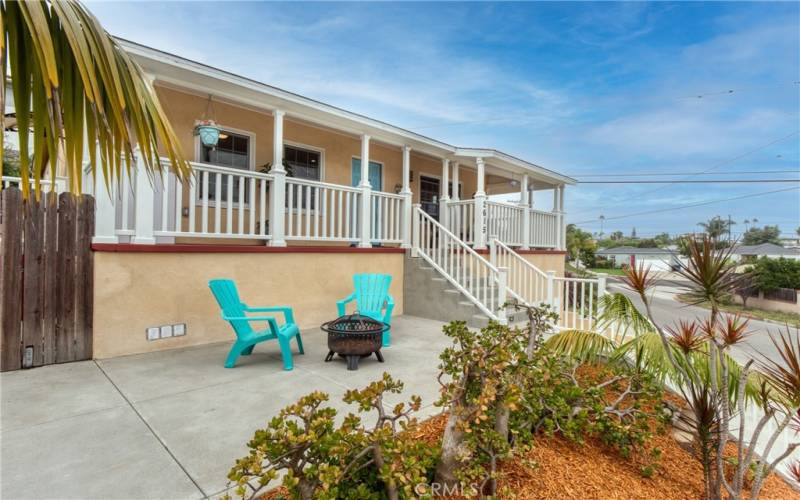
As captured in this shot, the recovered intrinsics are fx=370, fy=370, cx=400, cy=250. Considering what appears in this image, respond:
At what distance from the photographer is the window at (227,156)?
21.4 ft

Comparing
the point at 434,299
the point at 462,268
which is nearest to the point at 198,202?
the point at 434,299

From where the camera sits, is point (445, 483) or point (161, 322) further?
point (161, 322)

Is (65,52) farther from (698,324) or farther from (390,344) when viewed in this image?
(390,344)

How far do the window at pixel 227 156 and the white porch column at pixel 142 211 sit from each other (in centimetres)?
189

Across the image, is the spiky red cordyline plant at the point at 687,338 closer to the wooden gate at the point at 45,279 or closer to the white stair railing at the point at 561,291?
the white stair railing at the point at 561,291

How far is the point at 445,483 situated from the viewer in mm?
1904

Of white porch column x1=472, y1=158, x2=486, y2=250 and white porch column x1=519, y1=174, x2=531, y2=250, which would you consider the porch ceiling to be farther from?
white porch column x1=519, y1=174, x2=531, y2=250

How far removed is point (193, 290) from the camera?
4.82m

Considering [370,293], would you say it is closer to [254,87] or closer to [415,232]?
[415,232]

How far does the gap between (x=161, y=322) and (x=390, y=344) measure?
9.53 feet

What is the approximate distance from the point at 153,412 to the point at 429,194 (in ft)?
28.9

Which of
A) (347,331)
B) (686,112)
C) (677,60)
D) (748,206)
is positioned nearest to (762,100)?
(686,112)

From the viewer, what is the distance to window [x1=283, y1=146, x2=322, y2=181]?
7547 mm

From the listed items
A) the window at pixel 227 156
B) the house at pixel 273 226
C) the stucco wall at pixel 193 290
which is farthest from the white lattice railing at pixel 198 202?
the window at pixel 227 156
